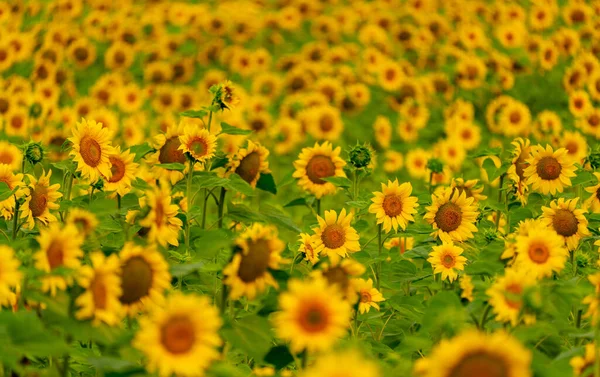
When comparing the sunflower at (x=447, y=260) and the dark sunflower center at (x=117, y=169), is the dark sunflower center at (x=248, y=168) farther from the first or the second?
the sunflower at (x=447, y=260)

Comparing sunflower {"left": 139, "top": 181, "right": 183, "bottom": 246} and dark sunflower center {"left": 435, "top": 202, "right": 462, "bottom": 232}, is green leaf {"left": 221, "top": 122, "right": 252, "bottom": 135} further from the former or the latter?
sunflower {"left": 139, "top": 181, "right": 183, "bottom": 246}

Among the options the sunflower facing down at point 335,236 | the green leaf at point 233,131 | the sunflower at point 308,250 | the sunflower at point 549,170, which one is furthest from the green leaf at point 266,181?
the sunflower at point 549,170

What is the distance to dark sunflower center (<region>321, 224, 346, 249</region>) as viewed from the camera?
3.56m

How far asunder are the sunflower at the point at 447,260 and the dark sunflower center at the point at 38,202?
1.53 metres

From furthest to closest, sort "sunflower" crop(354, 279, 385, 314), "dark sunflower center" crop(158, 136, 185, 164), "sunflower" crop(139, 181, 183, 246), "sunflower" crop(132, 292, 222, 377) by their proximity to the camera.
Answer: "dark sunflower center" crop(158, 136, 185, 164) → "sunflower" crop(354, 279, 385, 314) → "sunflower" crop(139, 181, 183, 246) → "sunflower" crop(132, 292, 222, 377)

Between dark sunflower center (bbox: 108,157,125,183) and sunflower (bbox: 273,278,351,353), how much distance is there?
5.56ft

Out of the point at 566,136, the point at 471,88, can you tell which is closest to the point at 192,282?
the point at 566,136

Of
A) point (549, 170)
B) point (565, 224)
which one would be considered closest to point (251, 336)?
point (565, 224)

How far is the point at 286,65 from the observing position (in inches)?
372

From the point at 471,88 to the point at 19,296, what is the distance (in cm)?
681

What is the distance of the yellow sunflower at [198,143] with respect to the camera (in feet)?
11.4

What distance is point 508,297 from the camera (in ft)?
8.04

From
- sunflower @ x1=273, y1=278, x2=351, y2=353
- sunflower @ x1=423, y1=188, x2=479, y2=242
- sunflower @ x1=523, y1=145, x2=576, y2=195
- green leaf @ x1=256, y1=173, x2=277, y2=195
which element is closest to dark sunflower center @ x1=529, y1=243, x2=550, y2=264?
sunflower @ x1=423, y1=188, x2=479, y2=242

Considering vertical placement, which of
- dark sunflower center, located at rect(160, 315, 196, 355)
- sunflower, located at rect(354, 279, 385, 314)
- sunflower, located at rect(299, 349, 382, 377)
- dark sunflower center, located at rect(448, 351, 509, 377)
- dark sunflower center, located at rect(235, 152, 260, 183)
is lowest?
sunflower, located at rect(354, 279, 385, 314)
